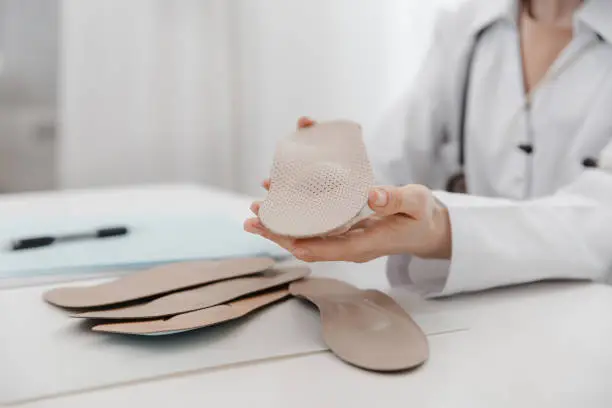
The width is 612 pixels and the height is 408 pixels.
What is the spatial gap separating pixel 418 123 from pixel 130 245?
47 centimetres

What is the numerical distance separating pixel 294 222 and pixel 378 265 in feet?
0.61

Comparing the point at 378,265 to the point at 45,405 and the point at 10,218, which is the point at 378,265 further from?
the point at 10,218

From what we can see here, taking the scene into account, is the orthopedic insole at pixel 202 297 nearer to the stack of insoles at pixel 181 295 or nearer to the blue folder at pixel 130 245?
the stack of insoles at pixel 181 295

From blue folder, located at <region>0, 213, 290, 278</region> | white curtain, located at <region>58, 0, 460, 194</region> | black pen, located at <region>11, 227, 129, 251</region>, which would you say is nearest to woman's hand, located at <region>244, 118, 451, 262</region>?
blue folder, located at <region>0, 213, 290, 278</region>

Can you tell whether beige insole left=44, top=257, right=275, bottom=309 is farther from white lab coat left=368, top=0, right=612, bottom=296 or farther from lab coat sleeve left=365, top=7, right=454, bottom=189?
lab coat sleeve left=365, top=7, right=454, bottom=189

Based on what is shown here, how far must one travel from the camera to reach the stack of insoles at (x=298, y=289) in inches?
14.0

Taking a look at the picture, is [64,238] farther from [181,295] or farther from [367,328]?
[367,328]

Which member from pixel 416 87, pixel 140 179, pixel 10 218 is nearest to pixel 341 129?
pixel 416 87

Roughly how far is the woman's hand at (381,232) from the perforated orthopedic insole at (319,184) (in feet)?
0.05

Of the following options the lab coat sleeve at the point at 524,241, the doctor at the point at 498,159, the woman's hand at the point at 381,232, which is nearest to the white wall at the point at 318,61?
the doctor at the point at 498,159

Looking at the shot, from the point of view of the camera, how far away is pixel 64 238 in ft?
2.13

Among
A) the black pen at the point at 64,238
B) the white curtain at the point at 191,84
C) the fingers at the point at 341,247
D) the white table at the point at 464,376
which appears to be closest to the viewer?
the white table at the point at 464,376

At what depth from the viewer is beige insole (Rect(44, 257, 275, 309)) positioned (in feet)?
1.36

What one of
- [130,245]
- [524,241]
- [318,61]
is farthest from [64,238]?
[318,61]
